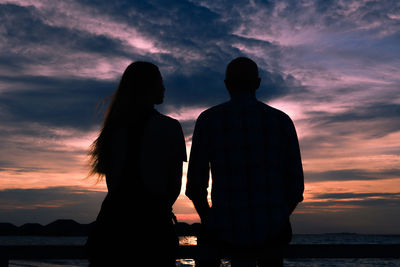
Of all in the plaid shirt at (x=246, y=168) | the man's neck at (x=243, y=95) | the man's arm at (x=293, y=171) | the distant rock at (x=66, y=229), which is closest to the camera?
the plaid shirt at (x=246, y=168)

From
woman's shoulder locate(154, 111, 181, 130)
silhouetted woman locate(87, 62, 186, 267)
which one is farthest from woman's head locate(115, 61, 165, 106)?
woman's shoulder locate(154, 111, 181, 130)

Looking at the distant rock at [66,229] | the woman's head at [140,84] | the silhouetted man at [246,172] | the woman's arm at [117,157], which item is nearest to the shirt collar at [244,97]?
the silhouetted man at [246,172]

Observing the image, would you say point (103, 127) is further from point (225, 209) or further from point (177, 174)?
point (225, 209)

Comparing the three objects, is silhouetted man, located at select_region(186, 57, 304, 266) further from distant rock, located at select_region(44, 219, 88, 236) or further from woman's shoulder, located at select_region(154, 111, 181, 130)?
distant rock, located at select_region(44, 219, 88, 236)

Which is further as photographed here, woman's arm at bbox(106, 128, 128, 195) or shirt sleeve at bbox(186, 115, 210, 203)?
shirt sleeve at bbox(186, 115, 210, 203)

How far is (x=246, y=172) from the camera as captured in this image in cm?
228

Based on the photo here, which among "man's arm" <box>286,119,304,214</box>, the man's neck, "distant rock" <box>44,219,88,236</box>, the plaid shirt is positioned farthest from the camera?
"distant rock" <box>44,219,88,236</box>

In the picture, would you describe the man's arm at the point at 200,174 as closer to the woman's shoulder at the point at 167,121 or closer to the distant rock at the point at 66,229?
the woman's shoulder at the point at 167,121

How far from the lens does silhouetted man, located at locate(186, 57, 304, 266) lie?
2.25 meters

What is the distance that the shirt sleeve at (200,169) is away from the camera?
96.6 inches

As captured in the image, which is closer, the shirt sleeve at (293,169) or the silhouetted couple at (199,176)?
the silhouetted couple at (199,176)

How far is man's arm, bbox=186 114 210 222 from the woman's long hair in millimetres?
365

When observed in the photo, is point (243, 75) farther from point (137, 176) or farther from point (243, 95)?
point (137, 176)

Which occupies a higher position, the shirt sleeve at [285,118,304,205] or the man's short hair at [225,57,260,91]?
the man's short hair at [225,57,260,91]
